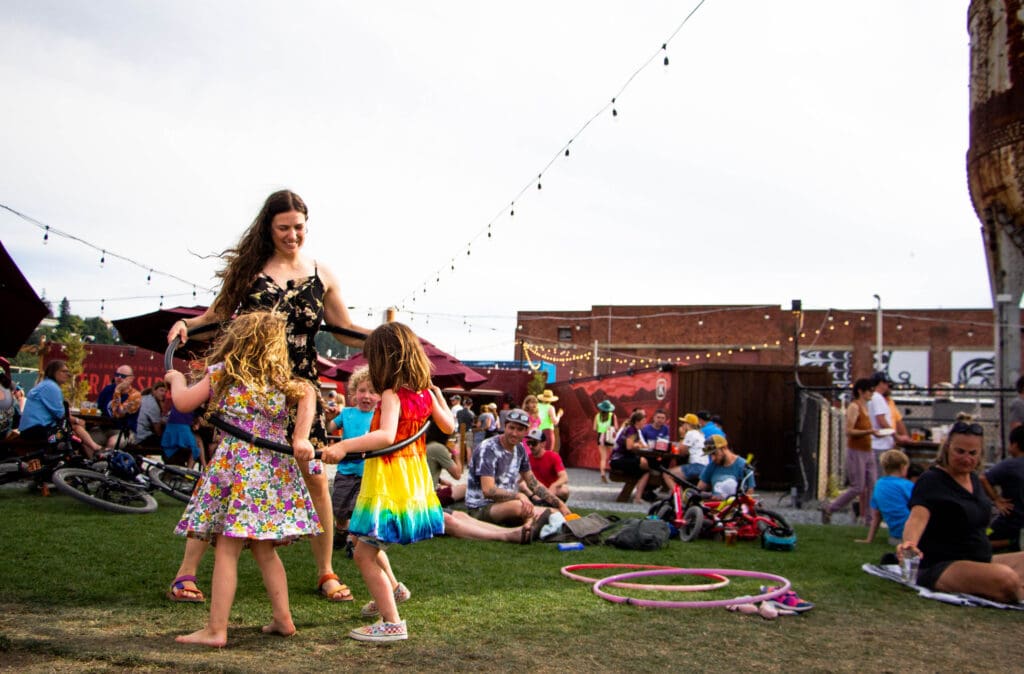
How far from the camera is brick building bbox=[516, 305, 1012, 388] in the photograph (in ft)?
141

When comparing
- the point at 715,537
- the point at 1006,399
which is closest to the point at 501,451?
the point at 715,537

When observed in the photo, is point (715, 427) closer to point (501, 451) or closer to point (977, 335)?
point (501, 451)

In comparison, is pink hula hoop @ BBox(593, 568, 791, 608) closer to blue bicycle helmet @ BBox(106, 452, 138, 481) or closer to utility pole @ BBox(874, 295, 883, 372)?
blue bicycle helmet @ BBox(106, 452, 138, 481)

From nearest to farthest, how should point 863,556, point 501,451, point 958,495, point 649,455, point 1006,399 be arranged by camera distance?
point 958,495, point 863,556, point 501,451, point 649,455, point 1006,399

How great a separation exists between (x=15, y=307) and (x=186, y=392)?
654cm

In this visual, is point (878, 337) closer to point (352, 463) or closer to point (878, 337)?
point (878, 337)

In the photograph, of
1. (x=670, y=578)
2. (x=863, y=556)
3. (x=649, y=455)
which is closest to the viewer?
(x=670, y=578)

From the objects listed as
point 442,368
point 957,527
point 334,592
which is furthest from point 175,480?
point 957,527

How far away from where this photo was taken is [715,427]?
12367 mm

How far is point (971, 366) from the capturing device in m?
42.7

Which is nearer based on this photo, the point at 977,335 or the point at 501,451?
the point at 501,451

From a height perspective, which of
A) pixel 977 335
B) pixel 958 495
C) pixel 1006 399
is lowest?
pixel 958 495

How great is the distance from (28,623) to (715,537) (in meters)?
6.33

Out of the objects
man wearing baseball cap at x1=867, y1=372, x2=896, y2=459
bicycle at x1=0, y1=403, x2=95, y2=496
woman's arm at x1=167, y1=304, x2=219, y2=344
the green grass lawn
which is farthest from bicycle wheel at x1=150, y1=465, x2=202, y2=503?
man wearing baseball cap at x1=867, y1=372, x2=896, y2=459
